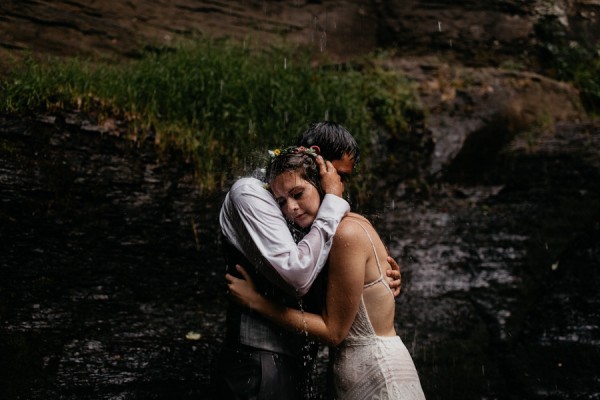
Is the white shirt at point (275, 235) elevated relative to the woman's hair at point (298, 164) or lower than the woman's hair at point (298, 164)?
lower

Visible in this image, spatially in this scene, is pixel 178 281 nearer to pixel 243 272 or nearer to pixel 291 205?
pixel 243 272

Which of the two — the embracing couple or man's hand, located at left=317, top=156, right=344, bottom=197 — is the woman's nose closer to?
the embracing couple

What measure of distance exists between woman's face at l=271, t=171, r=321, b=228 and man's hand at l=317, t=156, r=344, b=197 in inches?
4.1

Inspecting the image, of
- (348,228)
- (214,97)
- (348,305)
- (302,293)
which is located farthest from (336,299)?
(214,97)

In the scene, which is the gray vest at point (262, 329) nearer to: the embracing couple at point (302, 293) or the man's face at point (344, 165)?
the embracing couple at point (302, 293)

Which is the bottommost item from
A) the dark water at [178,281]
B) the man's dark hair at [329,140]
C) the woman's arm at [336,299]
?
the dark water at [178,281]

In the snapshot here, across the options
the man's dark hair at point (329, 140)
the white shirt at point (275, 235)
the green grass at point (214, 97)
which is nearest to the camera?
the white shirt at point (275, 235)

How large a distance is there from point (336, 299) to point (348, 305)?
0.07 m

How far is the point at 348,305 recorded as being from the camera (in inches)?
114

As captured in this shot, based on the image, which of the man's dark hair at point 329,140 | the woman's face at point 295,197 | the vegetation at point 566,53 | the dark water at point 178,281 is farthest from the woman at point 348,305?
the vegetation at point 566,53

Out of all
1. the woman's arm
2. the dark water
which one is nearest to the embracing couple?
the woman's arm

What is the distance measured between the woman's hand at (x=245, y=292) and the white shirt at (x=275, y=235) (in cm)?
12

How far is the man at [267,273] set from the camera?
2.81m

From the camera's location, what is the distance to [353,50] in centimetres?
1047
